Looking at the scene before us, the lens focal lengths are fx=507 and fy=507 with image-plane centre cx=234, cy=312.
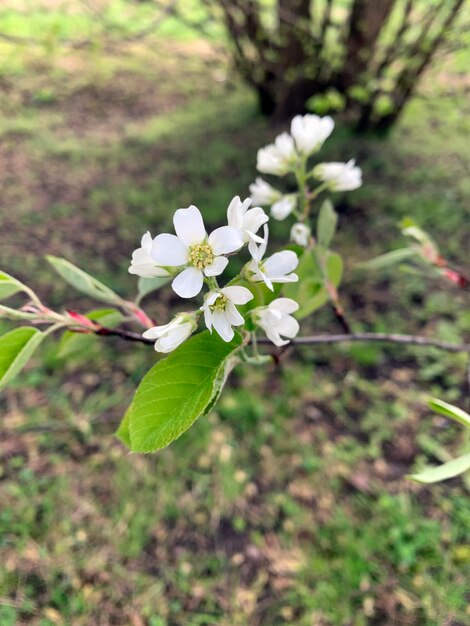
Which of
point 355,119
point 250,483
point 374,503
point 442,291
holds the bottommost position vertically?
point 250,483

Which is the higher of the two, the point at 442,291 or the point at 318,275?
the point at 318,275

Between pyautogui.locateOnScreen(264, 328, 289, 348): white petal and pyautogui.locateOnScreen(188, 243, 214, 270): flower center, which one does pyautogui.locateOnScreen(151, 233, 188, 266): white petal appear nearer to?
pyautogui.locateOnScreen(188, 243, 214, 270): flower center

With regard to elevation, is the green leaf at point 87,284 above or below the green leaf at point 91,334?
above

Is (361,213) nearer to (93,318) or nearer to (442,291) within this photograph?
(442,291)

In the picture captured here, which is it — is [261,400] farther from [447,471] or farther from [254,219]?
[254,219]

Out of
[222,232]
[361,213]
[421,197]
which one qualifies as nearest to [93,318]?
[222,232]

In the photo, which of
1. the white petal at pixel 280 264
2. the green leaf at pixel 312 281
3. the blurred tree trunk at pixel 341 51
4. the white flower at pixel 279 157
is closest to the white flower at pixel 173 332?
the white petal at pixel 280 264

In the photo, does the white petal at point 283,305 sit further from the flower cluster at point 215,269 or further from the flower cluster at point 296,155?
the flower cluster at point 296,155
